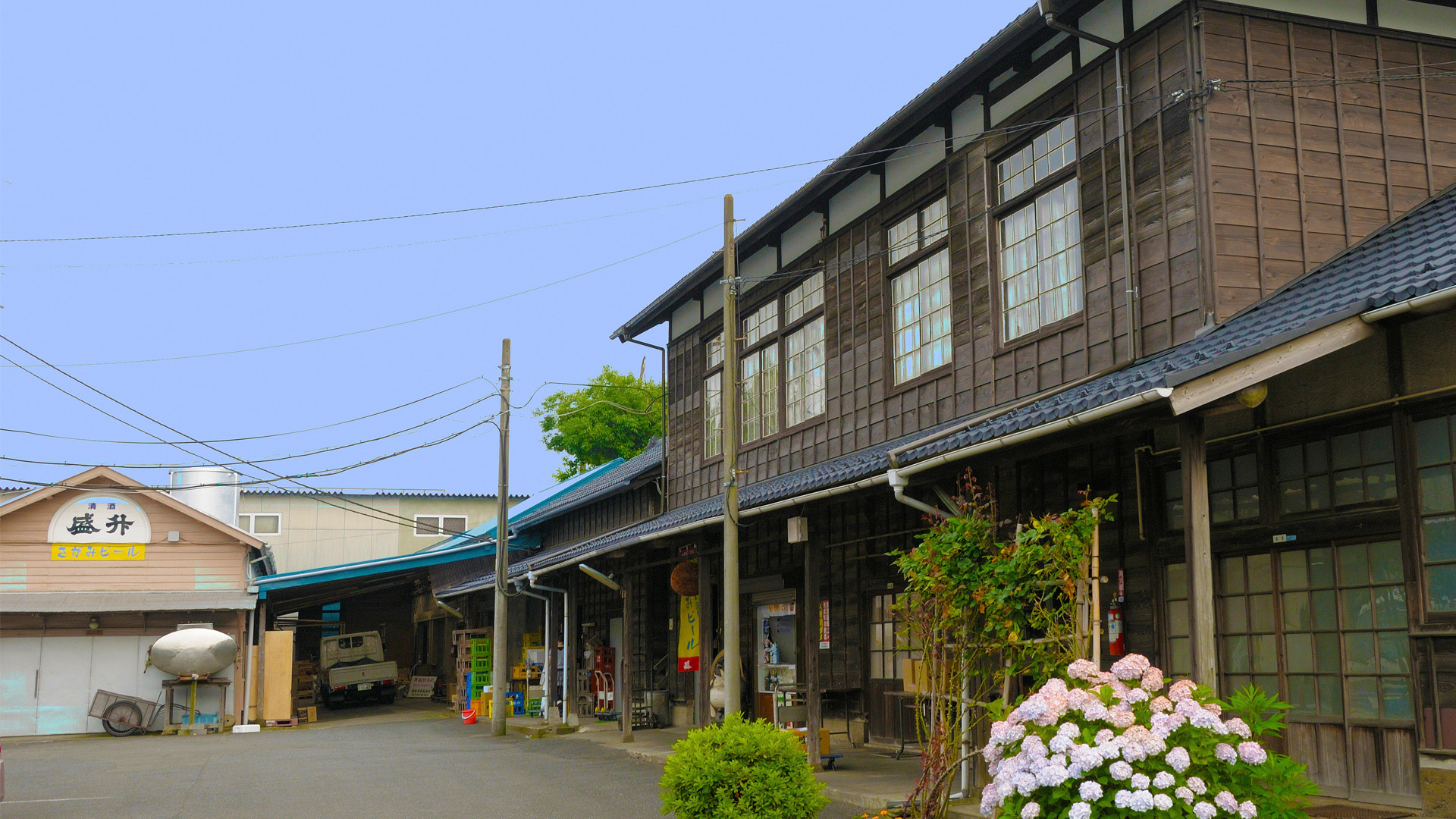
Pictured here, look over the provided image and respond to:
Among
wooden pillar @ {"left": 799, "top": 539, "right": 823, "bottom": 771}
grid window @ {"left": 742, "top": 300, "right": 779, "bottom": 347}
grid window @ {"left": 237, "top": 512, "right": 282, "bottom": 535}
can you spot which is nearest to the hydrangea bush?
wooden pillar @ {"left": 799, "top": 539, "right": 823, "bottom": 771}

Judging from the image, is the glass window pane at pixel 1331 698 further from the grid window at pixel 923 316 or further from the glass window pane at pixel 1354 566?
the grid window at pixel 923 316

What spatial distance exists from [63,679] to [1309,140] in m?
26.3

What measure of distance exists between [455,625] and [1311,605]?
30.4m

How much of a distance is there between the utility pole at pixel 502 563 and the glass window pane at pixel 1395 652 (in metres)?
16.9

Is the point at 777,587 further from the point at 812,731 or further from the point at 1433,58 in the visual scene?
the point at 1433,58

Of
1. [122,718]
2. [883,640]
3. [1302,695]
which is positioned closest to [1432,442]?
[1302,695]

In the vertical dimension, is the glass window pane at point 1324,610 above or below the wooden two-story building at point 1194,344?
below

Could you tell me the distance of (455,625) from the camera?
36.3 metres

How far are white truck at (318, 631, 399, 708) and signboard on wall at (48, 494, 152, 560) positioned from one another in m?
8.42

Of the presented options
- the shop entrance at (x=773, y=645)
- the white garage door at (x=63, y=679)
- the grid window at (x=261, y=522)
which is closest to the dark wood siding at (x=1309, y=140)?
the shop entrance at (x=773, y=645)

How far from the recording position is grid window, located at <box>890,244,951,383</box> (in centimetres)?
1379

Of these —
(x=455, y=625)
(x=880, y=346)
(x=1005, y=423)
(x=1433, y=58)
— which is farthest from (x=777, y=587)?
(x=455, y=625)

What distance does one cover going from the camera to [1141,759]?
6.09 meters

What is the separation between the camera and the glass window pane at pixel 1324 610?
8727 millimetres
